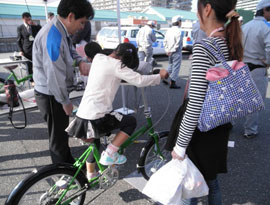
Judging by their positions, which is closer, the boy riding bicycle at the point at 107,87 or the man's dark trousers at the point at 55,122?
the boy riding bicycle at the point at 107,87

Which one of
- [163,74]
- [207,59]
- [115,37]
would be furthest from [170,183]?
[115,37]

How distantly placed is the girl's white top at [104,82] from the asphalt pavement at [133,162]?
0.53 m

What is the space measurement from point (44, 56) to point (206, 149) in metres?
1.56

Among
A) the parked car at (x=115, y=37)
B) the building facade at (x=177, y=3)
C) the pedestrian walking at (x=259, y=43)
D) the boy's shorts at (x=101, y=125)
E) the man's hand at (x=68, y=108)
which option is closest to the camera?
the boy's shorts at (x=101, y=125)

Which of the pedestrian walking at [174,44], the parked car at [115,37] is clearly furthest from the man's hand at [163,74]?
the parked car at [115,37]

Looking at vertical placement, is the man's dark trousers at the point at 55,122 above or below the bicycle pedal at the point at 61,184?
above

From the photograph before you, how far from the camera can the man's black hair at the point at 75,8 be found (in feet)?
6.31

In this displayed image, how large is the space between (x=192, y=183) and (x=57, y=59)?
1.48 m

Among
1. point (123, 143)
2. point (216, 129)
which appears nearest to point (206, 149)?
point (216, 129)

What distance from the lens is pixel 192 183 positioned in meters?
1.35

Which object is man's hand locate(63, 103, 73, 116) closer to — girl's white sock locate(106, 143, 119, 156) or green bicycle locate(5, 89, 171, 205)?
green bicycle locate(5, 89, 171, 205)

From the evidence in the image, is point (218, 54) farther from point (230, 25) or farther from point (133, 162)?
point (133, 162)

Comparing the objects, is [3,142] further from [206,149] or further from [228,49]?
[228,49]

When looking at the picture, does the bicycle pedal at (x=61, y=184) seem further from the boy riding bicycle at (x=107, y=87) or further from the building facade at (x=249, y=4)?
the building facade at (x=249, y=4)
